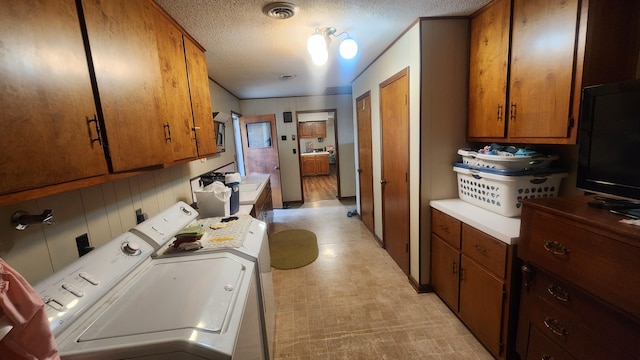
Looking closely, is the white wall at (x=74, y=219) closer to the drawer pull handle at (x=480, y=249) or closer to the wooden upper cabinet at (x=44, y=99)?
the wooden upper cabinet at (x=44, y=99)

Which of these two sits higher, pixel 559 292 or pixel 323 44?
pixel 323 44

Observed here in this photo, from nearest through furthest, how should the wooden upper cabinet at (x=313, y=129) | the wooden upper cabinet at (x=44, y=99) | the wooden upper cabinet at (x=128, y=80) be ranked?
1. the wooden upper cabinet at (x=44, y=99)
2. the wooden upper cabinet at (x=128, y=80)
3. the wooden upper cabinet at (x=313, y=129)

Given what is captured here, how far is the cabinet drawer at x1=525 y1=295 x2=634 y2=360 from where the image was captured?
1024 mm

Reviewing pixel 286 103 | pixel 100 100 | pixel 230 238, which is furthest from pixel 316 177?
pixel 100 100

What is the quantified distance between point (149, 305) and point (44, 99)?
0.75 m

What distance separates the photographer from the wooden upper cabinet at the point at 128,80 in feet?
3.27

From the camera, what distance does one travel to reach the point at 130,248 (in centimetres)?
124

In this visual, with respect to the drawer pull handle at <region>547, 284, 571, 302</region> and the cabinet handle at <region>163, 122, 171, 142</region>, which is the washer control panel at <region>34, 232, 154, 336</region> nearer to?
the cabinet handle at <region>163, 122, 171, 142</region>

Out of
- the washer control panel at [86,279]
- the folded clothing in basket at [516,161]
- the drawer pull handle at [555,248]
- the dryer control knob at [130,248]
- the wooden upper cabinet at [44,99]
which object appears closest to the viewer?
the wooden upper cabinet at [44,99]

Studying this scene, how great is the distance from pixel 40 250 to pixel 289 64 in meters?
2.68

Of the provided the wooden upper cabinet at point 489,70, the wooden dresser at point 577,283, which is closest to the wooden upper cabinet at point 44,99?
the wooden dresser at point 577,283

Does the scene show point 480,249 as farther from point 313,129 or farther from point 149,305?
point 313,129

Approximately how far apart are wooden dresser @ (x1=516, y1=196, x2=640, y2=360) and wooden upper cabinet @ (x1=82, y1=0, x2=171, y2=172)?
189 centimetres

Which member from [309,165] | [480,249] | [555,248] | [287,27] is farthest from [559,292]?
[309,165]
